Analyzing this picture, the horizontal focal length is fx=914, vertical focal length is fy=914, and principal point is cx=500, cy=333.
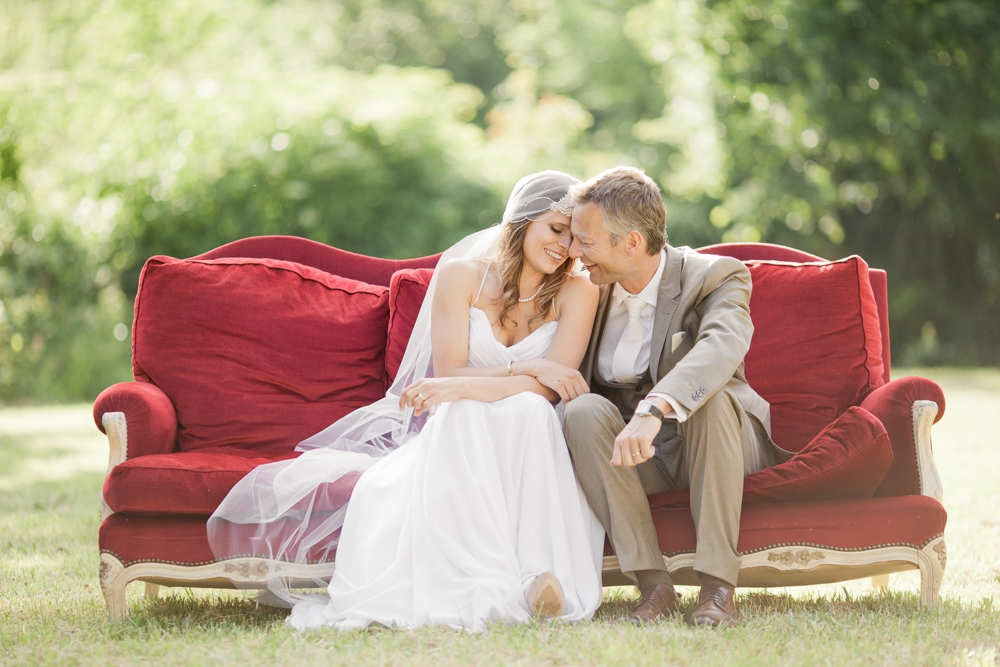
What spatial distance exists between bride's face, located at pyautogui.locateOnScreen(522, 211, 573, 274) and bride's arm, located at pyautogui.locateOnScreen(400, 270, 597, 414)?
0.12 meters

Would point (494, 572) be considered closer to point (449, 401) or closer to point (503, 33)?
point (449, 401)

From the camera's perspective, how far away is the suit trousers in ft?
8.91

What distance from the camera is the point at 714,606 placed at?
106 inches

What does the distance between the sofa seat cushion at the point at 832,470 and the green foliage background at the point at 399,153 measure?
22.5ft

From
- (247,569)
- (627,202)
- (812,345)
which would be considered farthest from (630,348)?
(247,569)

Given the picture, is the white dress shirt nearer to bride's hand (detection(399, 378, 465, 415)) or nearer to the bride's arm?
the bride's arm

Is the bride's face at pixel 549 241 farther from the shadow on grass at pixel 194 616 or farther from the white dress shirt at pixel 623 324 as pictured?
the shadow on grass at pixel 194 616

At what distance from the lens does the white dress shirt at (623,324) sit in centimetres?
309

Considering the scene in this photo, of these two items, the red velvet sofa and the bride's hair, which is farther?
the bride's hair

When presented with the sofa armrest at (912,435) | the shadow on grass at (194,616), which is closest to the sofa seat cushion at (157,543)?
the shadow on grass at (194,616)

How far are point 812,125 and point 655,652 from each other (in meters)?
8.84

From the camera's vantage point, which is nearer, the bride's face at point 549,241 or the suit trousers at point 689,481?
the suit trousers at point 689,481

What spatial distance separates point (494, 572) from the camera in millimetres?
2703

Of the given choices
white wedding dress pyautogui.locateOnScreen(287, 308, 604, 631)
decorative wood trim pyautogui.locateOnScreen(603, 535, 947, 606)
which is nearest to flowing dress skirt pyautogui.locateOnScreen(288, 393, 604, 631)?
white wedding dress pyautogui.locateOnScreen(287, 308, 604, 631)
